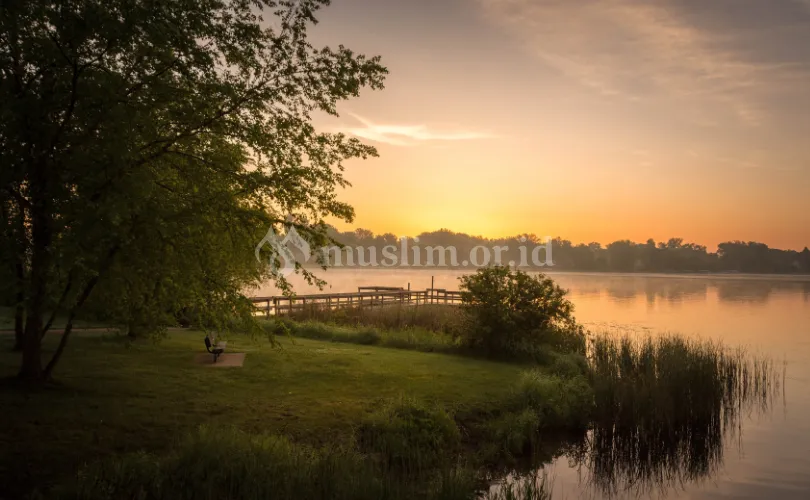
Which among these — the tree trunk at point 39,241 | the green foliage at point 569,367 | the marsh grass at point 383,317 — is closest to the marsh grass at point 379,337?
the marsh grass at point 383,317

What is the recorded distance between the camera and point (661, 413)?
13.6 meters

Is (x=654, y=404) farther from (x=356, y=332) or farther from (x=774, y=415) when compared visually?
(x=356, y=332)

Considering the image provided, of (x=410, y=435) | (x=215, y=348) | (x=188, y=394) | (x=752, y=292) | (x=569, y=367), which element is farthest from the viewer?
(x=752, y=292)

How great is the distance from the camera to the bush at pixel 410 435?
960cm

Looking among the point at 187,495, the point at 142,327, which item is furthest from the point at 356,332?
the point at 187,495

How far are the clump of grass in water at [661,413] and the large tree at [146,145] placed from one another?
775 cm

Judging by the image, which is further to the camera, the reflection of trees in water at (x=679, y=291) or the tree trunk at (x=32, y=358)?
the reflection of trees in water at (x=679, y=291)

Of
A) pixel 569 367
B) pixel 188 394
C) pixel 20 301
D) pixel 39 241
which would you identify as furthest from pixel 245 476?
pixel 569 367

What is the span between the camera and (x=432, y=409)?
454 inches

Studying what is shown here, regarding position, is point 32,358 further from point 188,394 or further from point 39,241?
point 188,394

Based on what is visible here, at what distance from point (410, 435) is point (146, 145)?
6.71 metres

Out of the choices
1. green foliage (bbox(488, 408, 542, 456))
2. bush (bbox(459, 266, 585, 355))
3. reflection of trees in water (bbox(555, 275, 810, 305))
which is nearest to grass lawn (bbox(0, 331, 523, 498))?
green foliage (bbox(488, 408, 542, 456))

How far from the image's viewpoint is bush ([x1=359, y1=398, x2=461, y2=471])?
31.5ft

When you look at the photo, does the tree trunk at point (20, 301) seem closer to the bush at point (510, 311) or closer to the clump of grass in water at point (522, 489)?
the clump of grass in water at point (522, 489)
